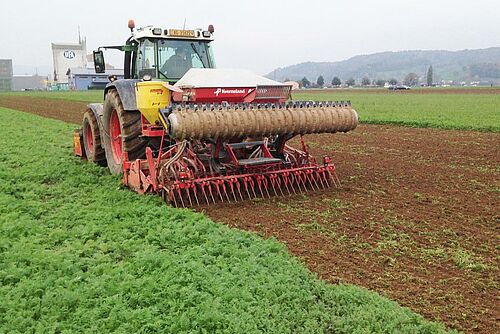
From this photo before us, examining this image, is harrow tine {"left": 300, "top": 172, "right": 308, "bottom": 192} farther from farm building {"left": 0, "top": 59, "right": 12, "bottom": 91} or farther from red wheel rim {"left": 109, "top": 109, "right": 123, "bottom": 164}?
farm building {"left": 0, "top": 59, "right": 12, "bottom": 91}

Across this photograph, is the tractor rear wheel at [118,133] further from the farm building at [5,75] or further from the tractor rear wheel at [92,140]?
the farm building at [5,75]

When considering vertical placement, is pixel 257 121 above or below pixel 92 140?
above

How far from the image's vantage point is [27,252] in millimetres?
5020

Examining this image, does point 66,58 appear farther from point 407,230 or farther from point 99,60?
point 407,230

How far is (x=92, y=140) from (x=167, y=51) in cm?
251

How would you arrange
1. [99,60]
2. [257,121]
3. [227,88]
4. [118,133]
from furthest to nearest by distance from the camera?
[99,60], [118,133], [227,88], [257,121]

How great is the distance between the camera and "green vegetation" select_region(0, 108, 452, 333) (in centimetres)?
375

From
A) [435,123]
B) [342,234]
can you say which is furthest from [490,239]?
[435,123]

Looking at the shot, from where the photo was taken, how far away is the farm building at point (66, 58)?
252 ft

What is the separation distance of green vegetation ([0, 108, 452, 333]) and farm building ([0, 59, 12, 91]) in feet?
303

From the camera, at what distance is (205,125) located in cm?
654

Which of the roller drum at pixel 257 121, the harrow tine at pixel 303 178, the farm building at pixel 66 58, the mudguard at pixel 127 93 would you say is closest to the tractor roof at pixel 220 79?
the roller drum at pixel 257 121

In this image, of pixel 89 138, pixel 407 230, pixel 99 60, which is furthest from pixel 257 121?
pixel 89 138

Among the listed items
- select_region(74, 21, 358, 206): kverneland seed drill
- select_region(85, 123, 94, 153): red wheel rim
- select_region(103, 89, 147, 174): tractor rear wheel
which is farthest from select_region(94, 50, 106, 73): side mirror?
select_region(85, 123, 94, 153): red wheel rim
